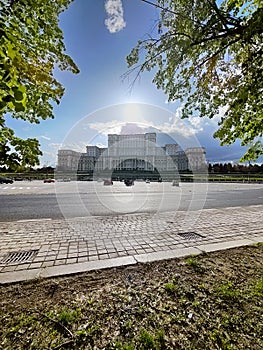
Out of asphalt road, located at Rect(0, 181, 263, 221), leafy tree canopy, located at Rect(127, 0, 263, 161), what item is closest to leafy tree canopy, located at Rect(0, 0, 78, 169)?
leafy tree canopy, located at Rect(127, 0, 263, 161)

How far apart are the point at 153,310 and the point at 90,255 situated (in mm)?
1796

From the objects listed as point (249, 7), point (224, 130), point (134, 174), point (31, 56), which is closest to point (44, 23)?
point (31, 56)

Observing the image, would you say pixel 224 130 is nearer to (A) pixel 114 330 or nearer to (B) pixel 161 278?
(B) pixel 161 278

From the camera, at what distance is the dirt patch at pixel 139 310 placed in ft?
5.43

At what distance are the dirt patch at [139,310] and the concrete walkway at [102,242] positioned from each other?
410 millimetres

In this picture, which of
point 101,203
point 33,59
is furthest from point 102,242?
point 101,203

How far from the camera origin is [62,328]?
5.84ft

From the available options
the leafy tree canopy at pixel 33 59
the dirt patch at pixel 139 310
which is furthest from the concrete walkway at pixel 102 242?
the leafy tree canopy at pixel 33 59

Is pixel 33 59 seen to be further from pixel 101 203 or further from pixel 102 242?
pixel 101 203

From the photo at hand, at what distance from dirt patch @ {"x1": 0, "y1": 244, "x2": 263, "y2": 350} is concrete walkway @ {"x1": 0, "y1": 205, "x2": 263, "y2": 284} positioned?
1.35 ft

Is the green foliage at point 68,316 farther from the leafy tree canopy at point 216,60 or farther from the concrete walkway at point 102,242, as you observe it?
the leafy tree canopy at point 216,60

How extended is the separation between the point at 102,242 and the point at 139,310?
7.65ft

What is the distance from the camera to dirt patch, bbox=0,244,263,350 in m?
1.66

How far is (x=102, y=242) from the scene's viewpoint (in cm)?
422
